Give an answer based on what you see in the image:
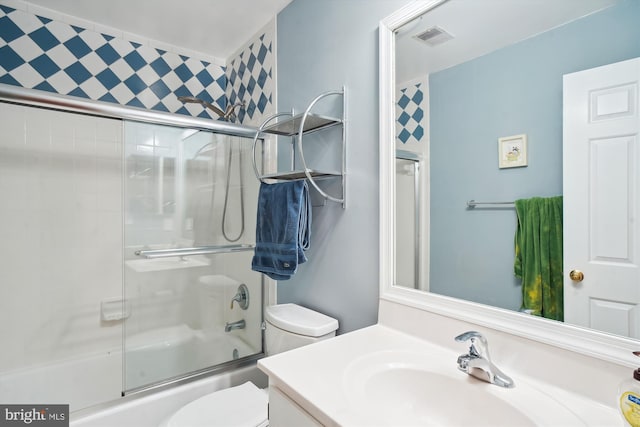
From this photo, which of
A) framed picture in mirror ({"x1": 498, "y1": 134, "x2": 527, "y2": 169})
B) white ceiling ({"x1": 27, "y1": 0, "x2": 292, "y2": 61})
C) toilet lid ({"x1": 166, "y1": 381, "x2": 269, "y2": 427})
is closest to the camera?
framed picture in mirror ({"x1": 498, "y1": 134, "x2": 527, "y2": 169})

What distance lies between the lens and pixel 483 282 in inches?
36.1

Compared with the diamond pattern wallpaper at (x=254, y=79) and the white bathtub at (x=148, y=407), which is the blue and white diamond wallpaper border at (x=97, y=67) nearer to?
the diamond pattern wallpaper at (x=254, y=79)

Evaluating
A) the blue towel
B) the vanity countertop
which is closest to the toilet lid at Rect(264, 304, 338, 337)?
the blue towel

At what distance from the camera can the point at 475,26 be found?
37.6 inches

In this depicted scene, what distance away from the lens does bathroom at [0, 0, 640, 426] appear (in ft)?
3.99

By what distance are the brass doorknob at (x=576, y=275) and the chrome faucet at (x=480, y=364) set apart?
24cm

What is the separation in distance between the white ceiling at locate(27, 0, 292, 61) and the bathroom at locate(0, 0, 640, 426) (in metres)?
0.02

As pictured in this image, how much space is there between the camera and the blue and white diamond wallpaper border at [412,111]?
109cm

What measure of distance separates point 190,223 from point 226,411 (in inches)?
35.4

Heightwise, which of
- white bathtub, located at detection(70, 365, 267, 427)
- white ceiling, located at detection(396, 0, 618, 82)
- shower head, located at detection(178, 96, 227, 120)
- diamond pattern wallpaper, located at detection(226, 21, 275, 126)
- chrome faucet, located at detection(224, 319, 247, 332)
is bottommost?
white bathtub, located at detection(70, 365, 267, 427)

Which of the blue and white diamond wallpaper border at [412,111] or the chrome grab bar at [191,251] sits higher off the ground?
the blue and white diamond wallpaper border at [412,111]

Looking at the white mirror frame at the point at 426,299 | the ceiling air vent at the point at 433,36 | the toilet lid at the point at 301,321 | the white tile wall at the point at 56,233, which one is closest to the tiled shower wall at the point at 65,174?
the white tile wall at the point at 56,233

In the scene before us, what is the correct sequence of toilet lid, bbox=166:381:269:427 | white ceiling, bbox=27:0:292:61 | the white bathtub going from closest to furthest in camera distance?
toilet lid, bbox=166:381:269:427 → the white bathtub → white ceiling, bbox=27:0:292:61

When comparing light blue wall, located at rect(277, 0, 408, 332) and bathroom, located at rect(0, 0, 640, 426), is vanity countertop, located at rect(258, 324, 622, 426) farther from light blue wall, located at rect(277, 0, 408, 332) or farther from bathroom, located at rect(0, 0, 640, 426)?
light blue wall, located at rect(277, 0, 408, 332)
